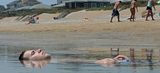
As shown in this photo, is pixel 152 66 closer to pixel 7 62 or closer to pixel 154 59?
pixel 154 59

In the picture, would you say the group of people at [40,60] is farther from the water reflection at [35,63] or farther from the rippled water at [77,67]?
the rippled water at [77,67]

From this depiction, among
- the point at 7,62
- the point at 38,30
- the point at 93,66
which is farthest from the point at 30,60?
the point at 38,30

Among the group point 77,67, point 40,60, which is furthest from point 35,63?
point 77,67

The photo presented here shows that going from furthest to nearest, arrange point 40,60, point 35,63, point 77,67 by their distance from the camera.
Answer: point 40,60 < point 35,63 < point 77,67

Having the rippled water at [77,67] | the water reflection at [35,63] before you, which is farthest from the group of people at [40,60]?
the rippled water at [77,67]

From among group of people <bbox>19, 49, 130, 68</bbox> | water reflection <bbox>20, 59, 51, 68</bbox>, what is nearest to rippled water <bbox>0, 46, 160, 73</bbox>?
water reflection <bbox>20, 59, 51, 68</bbox>

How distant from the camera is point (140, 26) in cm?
2461

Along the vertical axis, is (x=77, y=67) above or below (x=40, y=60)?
above

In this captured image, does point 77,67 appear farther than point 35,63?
No

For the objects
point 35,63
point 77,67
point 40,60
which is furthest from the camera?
point 40,60

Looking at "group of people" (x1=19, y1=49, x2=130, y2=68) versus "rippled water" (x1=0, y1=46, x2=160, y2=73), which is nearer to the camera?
"rippled water" (x1=0, y1=46, x2=160, y2=73)

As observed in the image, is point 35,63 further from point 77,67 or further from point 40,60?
point 77,67

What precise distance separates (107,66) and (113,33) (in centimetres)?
1365

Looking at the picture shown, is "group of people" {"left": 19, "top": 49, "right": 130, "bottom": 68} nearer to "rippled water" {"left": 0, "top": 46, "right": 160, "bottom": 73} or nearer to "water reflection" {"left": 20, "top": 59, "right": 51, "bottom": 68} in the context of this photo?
"water reflection" {"left": 20, "top": 59, "right": 51, "bottom": 68}
